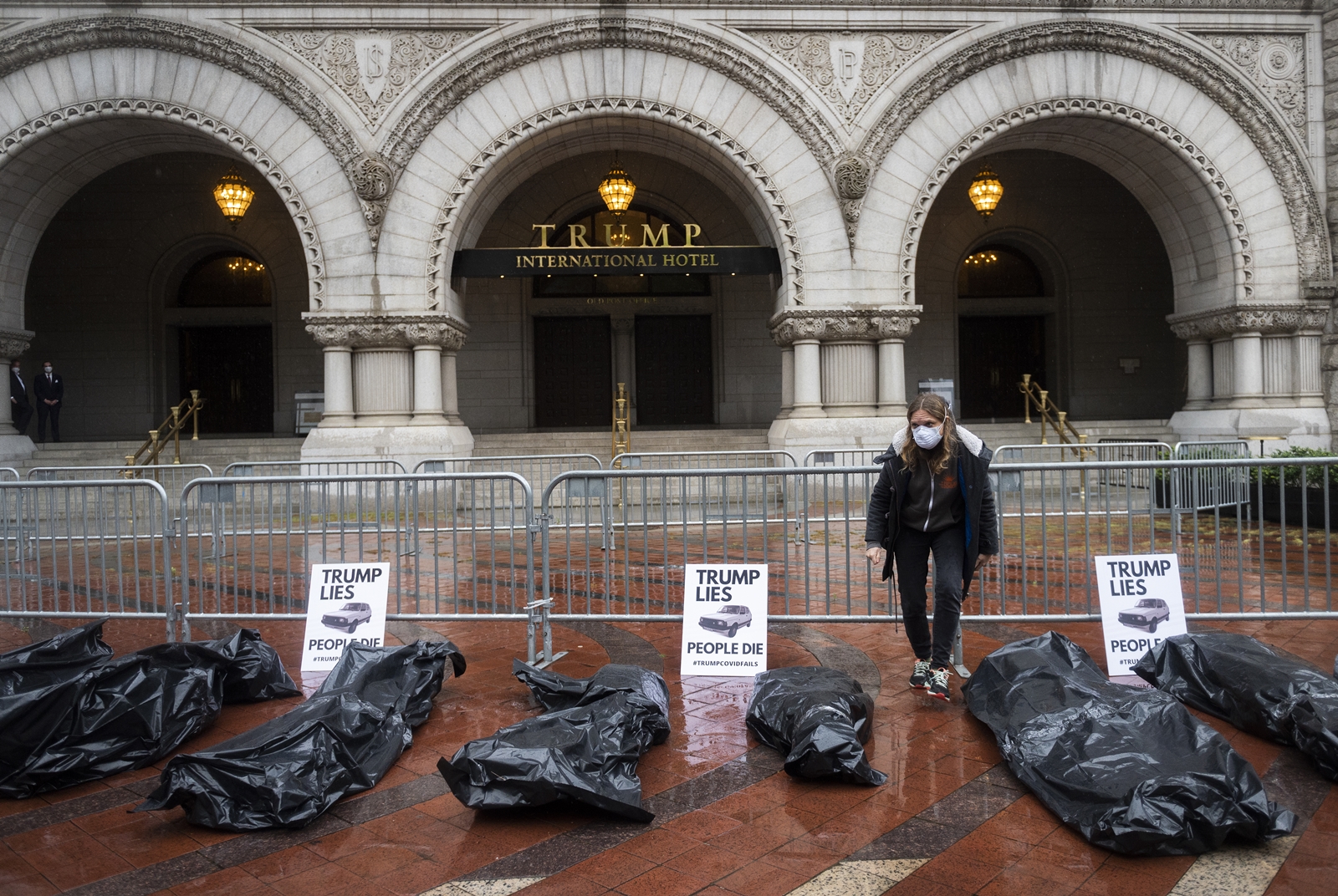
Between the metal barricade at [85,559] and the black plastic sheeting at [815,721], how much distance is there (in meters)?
4.06


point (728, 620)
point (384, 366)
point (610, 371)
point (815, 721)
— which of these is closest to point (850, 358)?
point (384, 366)

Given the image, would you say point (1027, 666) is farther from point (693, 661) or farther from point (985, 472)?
point (693, 661)

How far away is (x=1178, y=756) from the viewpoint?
12.0 feet

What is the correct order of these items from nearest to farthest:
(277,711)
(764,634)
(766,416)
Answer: (277,711), (764,634), (766,416)

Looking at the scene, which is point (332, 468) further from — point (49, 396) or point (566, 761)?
point (566, 761)

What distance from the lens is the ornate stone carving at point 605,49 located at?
14469 mm

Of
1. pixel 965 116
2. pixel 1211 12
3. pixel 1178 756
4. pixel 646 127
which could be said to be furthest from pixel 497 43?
pixel 1178 756

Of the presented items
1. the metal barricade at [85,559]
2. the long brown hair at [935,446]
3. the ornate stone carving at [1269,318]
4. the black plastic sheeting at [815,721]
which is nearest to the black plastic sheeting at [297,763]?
the black plastic sheeting at [815,721]

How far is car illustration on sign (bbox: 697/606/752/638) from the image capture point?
19.2 feet

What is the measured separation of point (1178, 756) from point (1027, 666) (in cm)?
109

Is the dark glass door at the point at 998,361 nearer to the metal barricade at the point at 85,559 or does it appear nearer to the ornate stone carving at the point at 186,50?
the ornate stone carving at the point at 186,50

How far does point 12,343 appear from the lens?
51.7 ft

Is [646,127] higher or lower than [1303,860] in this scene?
higher

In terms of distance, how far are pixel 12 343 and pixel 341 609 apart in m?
13.5
